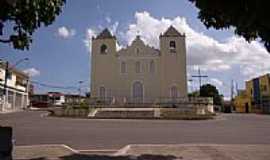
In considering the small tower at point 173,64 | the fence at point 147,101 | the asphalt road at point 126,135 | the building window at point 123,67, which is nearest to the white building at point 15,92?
the fence at point 147,101

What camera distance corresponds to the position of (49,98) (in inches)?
3794

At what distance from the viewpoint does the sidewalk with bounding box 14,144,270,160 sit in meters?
8.98

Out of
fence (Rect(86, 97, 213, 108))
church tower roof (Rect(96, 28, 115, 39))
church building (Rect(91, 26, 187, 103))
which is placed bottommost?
fence (Rect(86, 97, 213, 108))

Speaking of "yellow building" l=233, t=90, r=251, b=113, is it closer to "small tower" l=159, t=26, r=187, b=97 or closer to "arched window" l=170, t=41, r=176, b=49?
"small tower" l=159, t=26, r=187, b=97

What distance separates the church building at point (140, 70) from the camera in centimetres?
→ 4619

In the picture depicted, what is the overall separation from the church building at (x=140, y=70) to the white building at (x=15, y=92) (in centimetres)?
1603

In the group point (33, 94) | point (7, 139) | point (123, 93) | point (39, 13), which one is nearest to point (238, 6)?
point (39, 13)

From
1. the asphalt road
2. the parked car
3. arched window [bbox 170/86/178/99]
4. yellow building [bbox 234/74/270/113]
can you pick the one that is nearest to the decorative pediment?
arched window [bbox 170/86/178/99]

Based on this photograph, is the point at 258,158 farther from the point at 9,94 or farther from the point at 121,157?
the point at 9,94

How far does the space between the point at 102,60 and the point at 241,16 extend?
42.3 metres

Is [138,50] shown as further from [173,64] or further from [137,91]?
[137,91]

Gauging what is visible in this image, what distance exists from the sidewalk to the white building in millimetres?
43731

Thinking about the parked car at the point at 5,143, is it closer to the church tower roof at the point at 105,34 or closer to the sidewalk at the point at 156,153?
the sidewalk at the point at 156,153

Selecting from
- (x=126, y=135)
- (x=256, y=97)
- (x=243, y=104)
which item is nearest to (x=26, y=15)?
(x=126, y=135)
